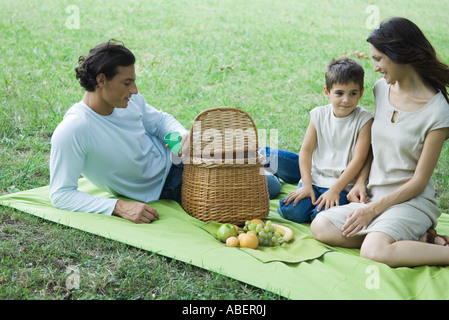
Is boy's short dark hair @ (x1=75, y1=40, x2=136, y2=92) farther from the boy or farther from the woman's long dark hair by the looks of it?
the woman's long dark hair

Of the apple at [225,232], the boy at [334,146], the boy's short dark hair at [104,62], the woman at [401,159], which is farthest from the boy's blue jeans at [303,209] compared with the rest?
the boy's short dark hair at [104,62]

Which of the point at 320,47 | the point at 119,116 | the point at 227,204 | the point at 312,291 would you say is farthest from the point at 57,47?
the point at 312,291

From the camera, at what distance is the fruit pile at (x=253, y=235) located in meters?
3.41

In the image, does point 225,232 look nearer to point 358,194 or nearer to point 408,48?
point 358,194

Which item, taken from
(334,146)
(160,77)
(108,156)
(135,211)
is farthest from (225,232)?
(160,77)

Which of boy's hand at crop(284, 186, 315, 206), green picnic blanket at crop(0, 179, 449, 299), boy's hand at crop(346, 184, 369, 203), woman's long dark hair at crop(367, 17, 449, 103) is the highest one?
woman's long dark hair at crop(367, 17, 449, 103)

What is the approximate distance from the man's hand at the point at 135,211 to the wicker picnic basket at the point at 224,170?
35cm

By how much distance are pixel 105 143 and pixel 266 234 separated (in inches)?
49.4

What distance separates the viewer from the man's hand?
3.63 m

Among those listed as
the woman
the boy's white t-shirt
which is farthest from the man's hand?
the boy's white t-shirt

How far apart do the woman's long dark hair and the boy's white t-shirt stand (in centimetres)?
55

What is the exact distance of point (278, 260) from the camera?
3172mm

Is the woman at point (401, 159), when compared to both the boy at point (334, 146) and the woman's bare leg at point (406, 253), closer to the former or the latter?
the woman's bare leg at point (406, 253)
